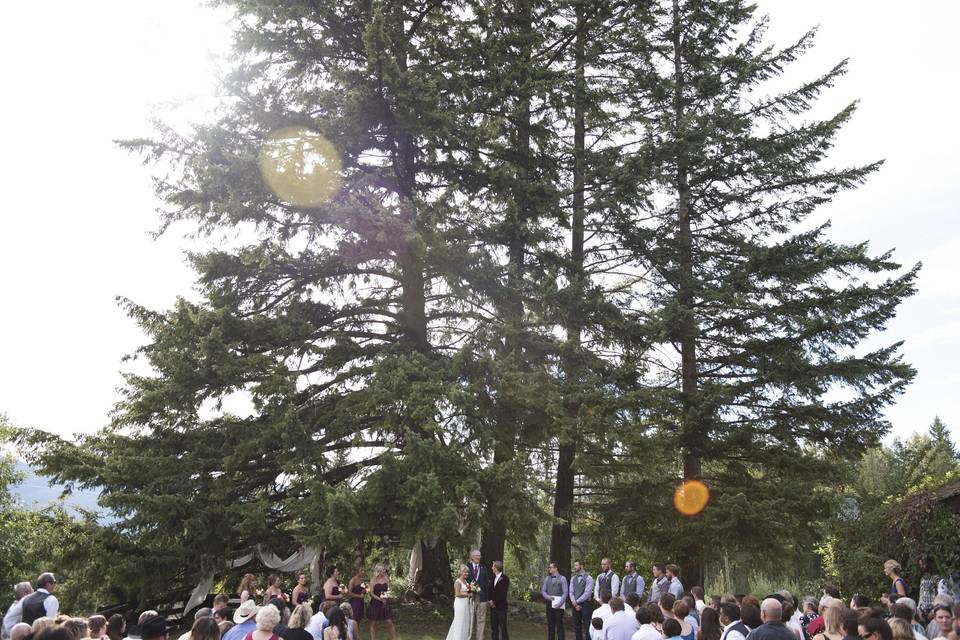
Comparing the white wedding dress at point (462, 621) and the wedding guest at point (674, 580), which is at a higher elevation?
the wedding guest at point (674, 580)

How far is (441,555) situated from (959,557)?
1385 centimetres

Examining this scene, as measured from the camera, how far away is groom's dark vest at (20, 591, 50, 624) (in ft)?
31.1

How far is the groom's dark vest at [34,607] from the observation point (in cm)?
948

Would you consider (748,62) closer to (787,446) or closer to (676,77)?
(676,77)

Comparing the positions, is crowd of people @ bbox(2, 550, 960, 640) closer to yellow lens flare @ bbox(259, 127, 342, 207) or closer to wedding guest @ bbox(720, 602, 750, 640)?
wedding guest @ bbox(720, 602, 750, 640)

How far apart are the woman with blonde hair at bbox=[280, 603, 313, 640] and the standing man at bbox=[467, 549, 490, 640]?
22.0 ft

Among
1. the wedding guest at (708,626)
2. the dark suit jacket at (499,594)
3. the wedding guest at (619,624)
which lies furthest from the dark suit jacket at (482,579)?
the wedding guest at (708,626)

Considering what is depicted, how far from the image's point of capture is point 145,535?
1530 cm

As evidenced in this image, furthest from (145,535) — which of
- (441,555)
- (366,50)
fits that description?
(366,50)

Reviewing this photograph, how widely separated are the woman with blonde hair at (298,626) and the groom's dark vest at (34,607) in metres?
4.70

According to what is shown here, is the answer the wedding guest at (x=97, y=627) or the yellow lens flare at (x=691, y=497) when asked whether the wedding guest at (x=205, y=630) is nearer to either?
the wedding guest at (x=97, y=627)

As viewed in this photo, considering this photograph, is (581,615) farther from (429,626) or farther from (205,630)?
(205,630)

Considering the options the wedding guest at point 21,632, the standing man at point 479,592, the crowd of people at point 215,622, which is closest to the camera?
the crowd of people at point 215,622

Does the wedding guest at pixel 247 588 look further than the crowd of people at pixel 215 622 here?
Yes
